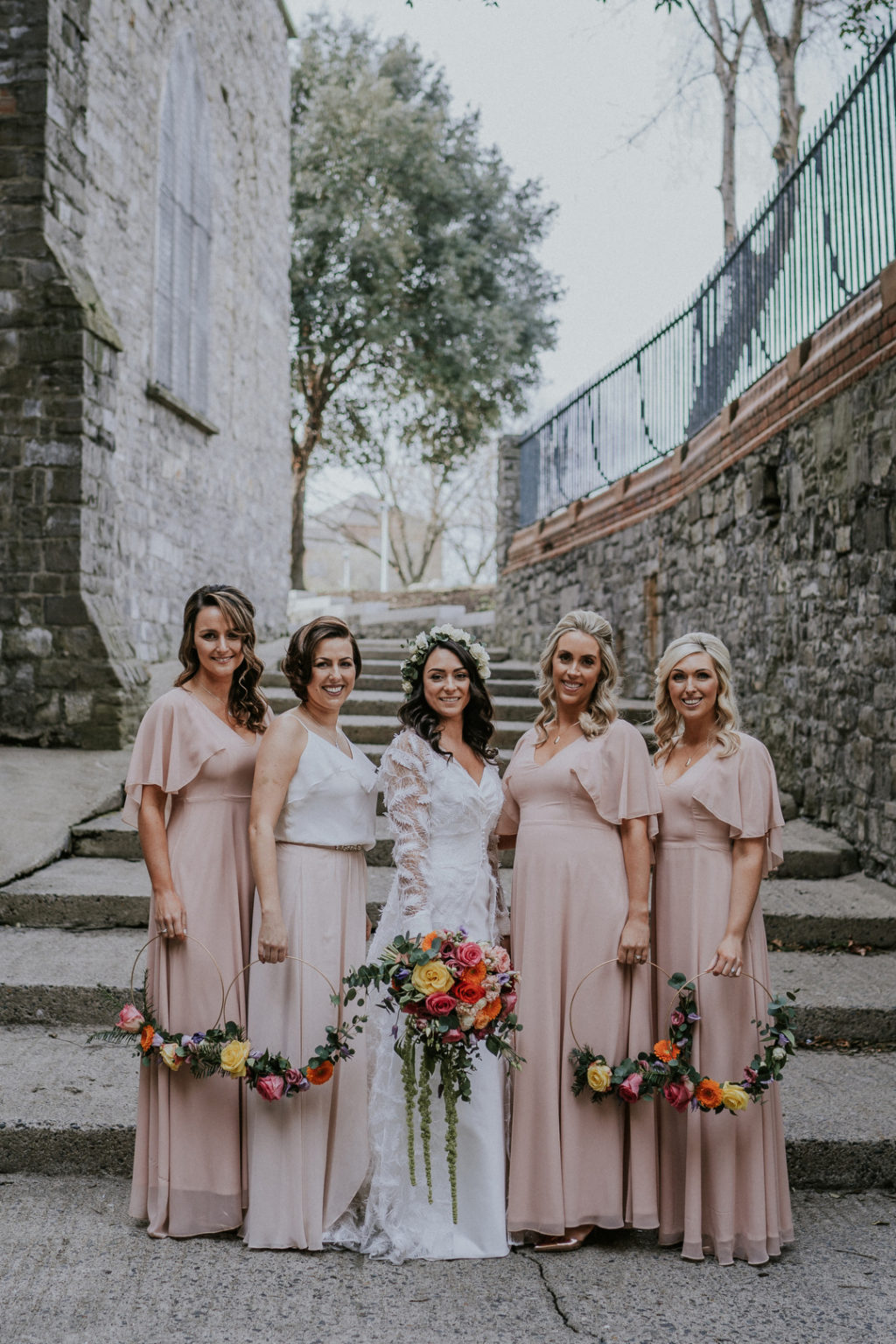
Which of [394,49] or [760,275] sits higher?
[394,49]

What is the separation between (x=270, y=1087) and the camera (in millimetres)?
3107

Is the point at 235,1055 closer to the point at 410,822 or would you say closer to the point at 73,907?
the point at 410,822

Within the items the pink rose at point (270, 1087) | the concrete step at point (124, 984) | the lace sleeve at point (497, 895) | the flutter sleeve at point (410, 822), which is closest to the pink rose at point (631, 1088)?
the lace sleeve at point (497, 895)

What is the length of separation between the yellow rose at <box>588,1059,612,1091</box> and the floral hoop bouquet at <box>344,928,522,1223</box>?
210 mm

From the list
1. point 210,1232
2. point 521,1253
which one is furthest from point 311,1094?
point 521,1253

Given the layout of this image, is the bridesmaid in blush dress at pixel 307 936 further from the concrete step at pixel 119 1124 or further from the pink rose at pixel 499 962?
the concrete step at pixel 119 1124

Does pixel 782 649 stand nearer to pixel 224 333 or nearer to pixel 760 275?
pixel 760 275

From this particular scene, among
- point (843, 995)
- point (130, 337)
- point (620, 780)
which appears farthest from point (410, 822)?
point (130, 337)

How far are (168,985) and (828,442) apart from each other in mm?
4512

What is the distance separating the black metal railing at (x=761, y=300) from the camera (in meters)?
5.59

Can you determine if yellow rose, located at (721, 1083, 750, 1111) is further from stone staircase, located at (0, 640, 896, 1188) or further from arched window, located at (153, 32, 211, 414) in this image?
arched window, located at (153, 32, 211, 414)

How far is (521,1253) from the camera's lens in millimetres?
3213

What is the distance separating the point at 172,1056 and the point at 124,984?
4.82 ft

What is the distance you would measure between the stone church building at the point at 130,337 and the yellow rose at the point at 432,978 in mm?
5027
